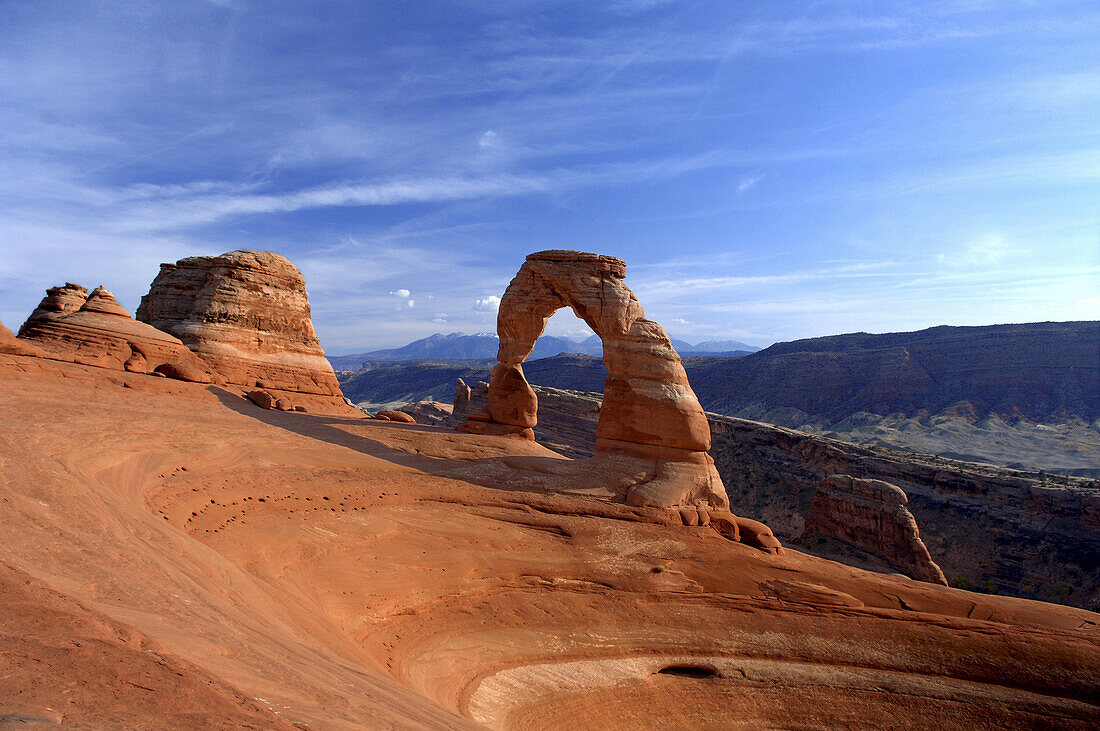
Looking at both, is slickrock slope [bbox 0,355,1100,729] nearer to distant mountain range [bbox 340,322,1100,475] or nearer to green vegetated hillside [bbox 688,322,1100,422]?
distant mountain range [bbox 340,322,1100,475]

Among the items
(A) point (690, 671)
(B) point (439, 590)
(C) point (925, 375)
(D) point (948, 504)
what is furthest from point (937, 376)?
(B) point (439, 590)

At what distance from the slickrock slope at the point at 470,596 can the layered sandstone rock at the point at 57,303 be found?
4.90 metres

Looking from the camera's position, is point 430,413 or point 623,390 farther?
point 430,413

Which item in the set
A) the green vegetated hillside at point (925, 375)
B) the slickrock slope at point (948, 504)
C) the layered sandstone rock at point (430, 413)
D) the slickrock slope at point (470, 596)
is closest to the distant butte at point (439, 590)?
the slickrock slope at point (470, 596)

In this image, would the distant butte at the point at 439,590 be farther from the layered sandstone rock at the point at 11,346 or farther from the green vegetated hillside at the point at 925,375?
the green vegetated hillside at the point at 925,375

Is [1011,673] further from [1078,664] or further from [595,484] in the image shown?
[595,484]

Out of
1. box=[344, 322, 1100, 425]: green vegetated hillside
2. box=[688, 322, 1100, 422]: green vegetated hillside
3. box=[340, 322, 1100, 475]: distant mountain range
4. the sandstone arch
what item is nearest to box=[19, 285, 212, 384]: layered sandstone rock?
the sandstone arch

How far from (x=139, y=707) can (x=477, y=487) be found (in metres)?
11.7

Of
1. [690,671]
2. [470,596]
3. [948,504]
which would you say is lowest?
[948,504]

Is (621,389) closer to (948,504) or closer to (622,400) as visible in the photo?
(622,400)

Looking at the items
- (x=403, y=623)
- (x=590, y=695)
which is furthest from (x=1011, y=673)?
(x=403, y=623)

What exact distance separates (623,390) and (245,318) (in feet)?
A: 54.1

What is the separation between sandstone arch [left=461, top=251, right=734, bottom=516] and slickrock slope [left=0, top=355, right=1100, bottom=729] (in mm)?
1696

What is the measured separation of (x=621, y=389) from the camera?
1788 centimetres
